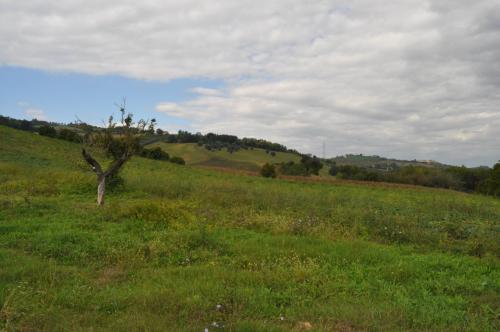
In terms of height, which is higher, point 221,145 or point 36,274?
point 221,145

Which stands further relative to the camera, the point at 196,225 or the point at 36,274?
the point at 196,225

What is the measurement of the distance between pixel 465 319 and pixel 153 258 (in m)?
5.38

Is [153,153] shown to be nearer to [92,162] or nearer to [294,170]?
[294,170]

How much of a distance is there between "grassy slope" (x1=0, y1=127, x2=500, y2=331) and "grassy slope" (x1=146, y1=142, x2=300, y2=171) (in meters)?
52.6

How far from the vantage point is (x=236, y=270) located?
293 inches

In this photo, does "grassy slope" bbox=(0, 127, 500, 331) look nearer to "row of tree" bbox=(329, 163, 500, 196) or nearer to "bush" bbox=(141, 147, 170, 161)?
"bush" bbox=(141, 147, 170, 161)

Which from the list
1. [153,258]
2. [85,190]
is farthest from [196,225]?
[85,190]

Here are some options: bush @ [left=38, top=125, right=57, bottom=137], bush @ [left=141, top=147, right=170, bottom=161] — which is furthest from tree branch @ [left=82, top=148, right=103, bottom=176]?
bush @ [left=38, top=125, right=57, bottom=137]

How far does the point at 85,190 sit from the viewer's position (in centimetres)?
1898

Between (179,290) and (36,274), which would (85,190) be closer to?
(36,274)

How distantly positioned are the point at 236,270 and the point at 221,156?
67075 millimetres

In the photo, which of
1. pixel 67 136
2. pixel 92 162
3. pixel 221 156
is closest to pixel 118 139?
pixel 92 162

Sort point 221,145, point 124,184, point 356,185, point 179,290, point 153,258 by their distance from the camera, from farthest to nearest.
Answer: point 221,145, point 356,185, point 124,184, point 153,258, point 179,290

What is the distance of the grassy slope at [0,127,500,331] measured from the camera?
17.6ft
